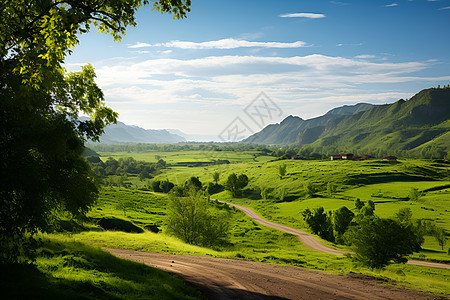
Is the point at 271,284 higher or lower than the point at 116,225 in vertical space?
higher

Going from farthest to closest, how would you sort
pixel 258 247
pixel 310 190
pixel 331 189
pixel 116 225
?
1. pixel 310 190
2. pixel 331 189
3. pixel 258 247
4. pixel 116 225

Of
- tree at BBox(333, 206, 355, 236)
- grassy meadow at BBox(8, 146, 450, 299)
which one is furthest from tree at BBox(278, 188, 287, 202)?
tree at BBox(333, 206, 355, 236)

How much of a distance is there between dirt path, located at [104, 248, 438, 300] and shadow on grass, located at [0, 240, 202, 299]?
115 inches

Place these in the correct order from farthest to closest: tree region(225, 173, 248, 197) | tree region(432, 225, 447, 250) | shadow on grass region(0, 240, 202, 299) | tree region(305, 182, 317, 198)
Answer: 1. tree region(225, 173, 248, 197)
2. tree region(305, 182, 317, 198)
3. tree region(432, 225, 447, 250)
4. shadow on grass region(0, 240, 202, 299)

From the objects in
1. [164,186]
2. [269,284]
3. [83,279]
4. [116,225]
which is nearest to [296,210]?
[116,225]

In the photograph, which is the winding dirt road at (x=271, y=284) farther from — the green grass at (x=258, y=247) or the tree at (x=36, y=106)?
the tree at (x=36, y=106)

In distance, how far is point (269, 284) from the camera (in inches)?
785

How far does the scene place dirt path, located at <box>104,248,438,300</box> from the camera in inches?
682

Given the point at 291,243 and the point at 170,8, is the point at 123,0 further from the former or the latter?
the point at 291,243

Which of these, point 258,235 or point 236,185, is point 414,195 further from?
point 236,185

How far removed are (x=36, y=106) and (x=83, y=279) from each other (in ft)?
27.6

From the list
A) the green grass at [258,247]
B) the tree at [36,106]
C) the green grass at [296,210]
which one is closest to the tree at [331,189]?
the green grass at [296,210]

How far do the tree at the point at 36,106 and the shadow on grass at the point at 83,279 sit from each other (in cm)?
142

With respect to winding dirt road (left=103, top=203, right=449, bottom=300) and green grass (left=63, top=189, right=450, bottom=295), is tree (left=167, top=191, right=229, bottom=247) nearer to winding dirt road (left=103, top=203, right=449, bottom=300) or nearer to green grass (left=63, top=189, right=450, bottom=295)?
green grass (left=63, top=189, right=450, bottom=295)
